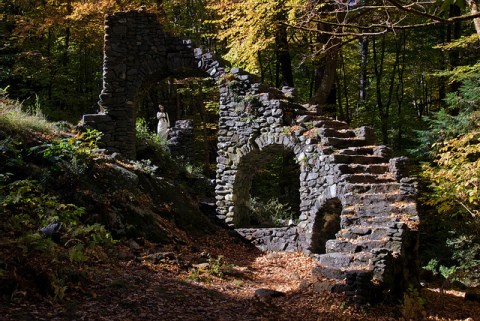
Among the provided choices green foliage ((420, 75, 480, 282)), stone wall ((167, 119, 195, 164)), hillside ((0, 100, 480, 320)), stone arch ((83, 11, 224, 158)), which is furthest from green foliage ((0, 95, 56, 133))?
green foliage ((420, 75, 480, 282))

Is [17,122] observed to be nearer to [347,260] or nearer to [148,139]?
[148,139]

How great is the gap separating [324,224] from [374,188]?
2.44 meters

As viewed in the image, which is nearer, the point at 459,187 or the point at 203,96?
the point at 459,187

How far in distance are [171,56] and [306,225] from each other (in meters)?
7.00

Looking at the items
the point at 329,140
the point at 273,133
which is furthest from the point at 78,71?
the point at 329,140

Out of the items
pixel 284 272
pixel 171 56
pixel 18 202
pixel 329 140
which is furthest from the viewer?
pixel 171 56

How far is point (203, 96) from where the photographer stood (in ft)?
74.2

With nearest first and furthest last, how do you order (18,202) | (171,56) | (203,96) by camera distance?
(18,202) < (171,56) < (203,96)

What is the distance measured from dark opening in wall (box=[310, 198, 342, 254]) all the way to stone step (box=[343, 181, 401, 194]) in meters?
1.45

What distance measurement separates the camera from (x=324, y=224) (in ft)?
39.7

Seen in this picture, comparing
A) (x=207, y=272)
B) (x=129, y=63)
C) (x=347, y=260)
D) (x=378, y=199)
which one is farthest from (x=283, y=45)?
(x=207, y=272)

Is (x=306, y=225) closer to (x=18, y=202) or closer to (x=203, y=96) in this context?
(x=18, y=202)

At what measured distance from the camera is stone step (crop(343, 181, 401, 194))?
995cm

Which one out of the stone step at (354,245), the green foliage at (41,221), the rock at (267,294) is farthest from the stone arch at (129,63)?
the rock at (267,294)
